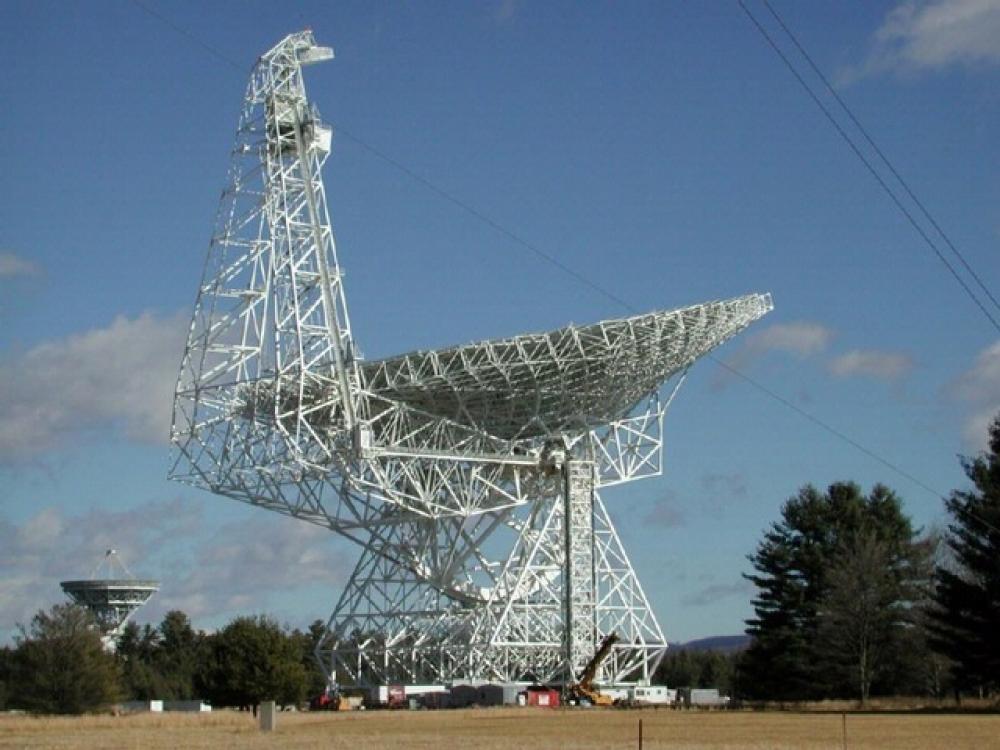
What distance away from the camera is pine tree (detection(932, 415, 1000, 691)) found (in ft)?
167

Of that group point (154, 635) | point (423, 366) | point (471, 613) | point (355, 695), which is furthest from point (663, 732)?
point (154, 635)

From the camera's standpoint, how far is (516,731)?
42062mm

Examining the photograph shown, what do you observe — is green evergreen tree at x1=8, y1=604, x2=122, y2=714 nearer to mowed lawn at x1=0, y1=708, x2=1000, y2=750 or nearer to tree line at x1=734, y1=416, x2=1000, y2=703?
mowed lawn at x1=0, y1=708, x2=1000, y2=750

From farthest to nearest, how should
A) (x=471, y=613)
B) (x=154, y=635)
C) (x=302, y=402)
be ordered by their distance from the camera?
(x=154, y=635) → (x=471, y=613) → (x=302, y=402)

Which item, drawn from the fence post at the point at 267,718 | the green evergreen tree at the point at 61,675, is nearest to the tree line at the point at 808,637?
the green evergreen tree at the point at 61,675

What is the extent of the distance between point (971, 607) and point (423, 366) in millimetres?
22657

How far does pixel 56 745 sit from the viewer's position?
33594mm

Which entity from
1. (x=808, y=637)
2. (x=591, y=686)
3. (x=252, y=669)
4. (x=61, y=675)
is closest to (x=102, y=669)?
(x=61, y=675)

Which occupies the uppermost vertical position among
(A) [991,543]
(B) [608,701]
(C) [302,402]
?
(C) [302,402]

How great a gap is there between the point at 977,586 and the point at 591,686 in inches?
785

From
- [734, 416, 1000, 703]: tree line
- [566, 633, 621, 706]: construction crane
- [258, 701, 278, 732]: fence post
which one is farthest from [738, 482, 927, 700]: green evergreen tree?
[258, 701, 278, 732]: fence post

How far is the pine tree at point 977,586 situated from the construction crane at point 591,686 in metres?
16.9

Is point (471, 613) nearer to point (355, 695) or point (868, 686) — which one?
point (355, 695)

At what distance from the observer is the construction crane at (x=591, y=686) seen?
66750mm
